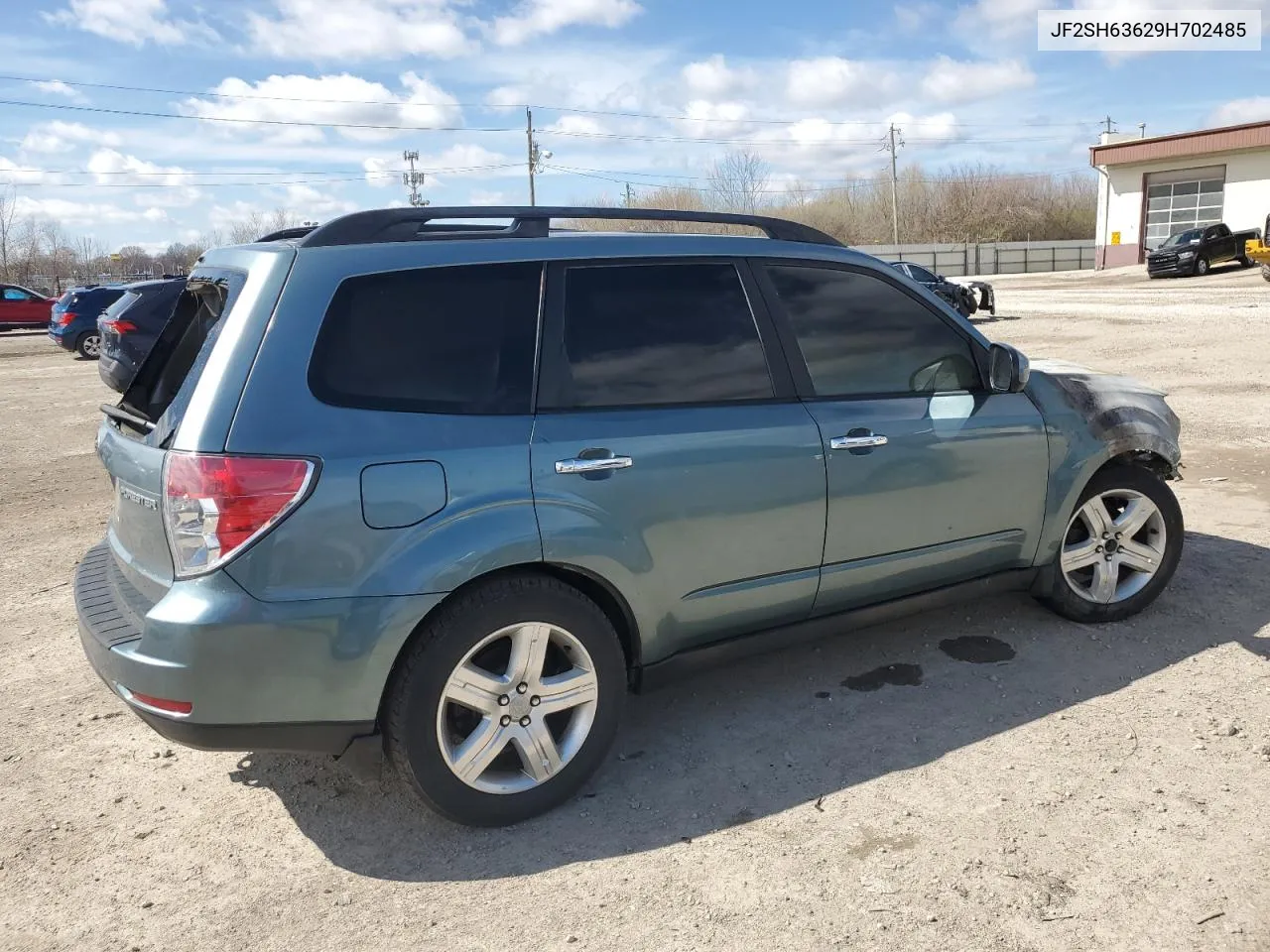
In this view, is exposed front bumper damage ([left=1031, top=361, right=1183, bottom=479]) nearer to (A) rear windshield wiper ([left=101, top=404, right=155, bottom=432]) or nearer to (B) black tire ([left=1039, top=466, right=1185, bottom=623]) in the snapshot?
(B) black tire ([left=1039, top=466, right=1185, bottom=623])

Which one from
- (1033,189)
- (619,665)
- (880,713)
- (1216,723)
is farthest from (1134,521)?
(1033,189)

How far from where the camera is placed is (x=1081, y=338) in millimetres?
17344

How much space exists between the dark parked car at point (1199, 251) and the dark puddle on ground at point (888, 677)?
1355 inches

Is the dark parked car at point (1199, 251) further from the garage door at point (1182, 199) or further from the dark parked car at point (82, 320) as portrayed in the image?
the dark parked car at point (82, 320)

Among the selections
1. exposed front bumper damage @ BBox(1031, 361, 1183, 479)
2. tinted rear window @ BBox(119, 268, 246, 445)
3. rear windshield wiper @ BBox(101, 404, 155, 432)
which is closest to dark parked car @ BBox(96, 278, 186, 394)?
tinted rear window @ BBox(119, 268, 246, 445)

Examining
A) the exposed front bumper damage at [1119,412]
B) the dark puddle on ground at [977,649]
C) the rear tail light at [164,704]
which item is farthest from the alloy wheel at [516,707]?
the exposed front bumper damage at [1119,412]

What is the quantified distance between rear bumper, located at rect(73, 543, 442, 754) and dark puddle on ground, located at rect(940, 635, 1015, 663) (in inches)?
99.9

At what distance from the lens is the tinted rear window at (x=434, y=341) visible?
287 cm

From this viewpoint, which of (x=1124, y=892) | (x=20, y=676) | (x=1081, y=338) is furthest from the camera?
(x=1081, y=338)

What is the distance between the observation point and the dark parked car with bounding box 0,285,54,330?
3083cm

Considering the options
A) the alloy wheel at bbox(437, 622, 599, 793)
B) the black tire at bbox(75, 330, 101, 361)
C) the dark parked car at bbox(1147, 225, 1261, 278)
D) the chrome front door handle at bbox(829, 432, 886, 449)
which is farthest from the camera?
the dark parked car at bbox(1147, 225, 1261, 278)

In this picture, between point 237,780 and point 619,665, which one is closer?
point 619,665

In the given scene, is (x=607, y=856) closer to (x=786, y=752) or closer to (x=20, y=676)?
(x=786, y=752)

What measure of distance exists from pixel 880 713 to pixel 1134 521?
1.69 m
